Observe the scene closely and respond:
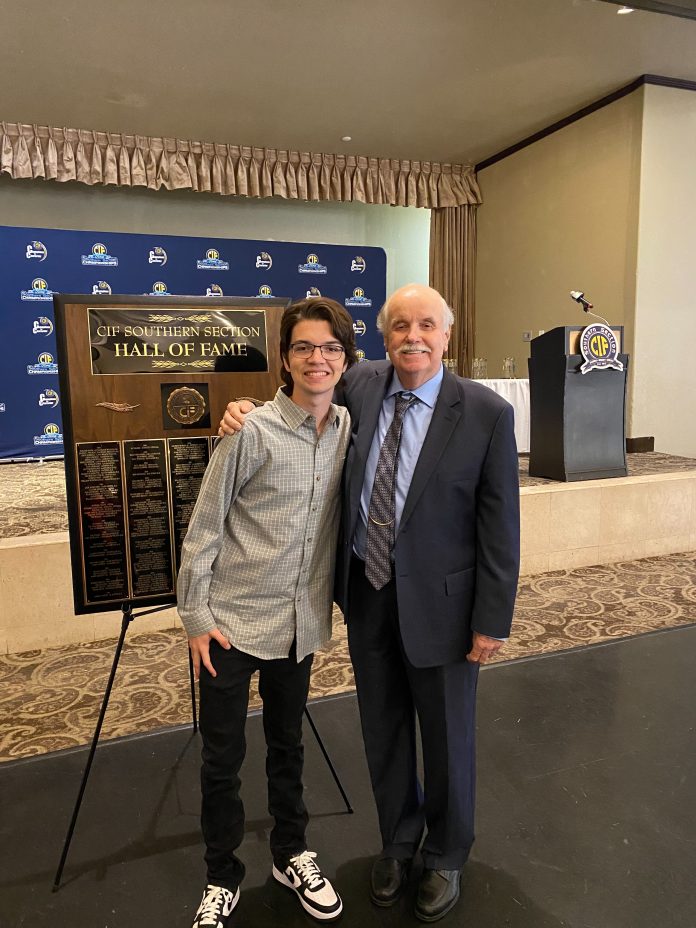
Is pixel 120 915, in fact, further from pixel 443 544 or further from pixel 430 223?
pixel 430 223

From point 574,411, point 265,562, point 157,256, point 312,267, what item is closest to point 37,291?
point 157,256

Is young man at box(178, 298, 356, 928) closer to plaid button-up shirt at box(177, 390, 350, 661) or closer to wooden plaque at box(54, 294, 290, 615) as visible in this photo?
plaid button-up shirt at box(177, 390, 350, 661)

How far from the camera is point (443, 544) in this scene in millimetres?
1411

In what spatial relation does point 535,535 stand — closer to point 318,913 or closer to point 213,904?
point 318,913

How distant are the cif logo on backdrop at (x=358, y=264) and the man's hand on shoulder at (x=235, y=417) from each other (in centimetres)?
703

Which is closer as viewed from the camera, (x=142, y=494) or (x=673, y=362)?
(x=142, y=494)

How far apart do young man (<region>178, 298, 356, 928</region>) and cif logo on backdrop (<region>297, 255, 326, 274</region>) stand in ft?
22.0

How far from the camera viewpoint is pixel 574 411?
443 cm

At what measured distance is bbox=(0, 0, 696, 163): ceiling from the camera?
15.8 ft

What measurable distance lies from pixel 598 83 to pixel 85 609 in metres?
6.69

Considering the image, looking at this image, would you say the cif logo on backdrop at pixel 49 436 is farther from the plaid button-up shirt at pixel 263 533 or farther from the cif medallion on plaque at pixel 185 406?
the plaid button-up shirt at pixel 263 533

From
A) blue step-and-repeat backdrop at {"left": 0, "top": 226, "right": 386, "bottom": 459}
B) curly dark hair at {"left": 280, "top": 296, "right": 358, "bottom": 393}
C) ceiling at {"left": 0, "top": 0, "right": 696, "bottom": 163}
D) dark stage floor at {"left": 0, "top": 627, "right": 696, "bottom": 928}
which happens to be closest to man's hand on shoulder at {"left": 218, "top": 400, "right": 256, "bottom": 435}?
curly dark hair at {"left": 280, "top": 296, "right": 358, "bottom": 393}

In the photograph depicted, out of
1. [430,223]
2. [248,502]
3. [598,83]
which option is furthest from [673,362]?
[248,502]

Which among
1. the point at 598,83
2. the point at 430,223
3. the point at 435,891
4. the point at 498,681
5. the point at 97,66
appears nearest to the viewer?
the point at 435,891
